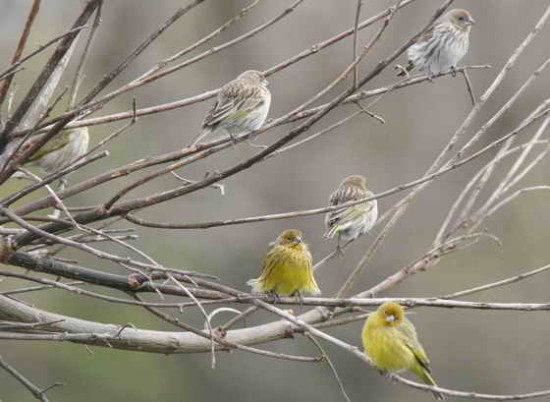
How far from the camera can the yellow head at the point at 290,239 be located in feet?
20.4

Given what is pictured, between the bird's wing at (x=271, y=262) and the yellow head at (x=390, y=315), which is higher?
the bird's wing at (x=271, y=262)

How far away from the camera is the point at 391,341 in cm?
561

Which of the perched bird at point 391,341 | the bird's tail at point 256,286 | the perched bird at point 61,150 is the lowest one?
the perched bird at point 391,341

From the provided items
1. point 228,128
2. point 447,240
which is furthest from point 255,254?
point 447,240

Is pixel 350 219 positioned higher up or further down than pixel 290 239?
higher up

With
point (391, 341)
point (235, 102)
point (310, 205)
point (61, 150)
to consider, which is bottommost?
point (391, 341)

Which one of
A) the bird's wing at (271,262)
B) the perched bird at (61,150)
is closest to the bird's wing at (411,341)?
the bird's wing at (271,262)

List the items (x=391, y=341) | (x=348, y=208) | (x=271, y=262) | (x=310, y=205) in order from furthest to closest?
1. (x=310, y=205)
2. (x=348, y=208)
3. (x=271, y=262)
4. (x=391, y=341)

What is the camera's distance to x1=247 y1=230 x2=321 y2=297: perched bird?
19.7 ft

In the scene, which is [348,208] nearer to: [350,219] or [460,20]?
[350,219]

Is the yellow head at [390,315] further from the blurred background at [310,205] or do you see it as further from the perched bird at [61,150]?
the blurred background at [310,205]

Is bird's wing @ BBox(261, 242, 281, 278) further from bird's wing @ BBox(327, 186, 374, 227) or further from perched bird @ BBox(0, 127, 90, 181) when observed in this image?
perched bird @ BBox(0, 127, 90, 181)

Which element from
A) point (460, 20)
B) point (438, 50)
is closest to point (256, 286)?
point (438, 50)

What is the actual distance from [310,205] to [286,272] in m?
16.4
